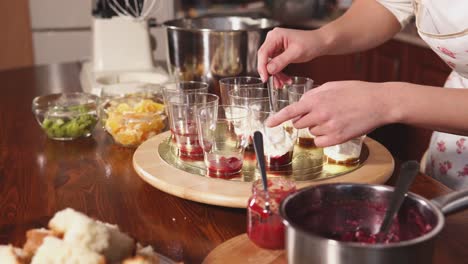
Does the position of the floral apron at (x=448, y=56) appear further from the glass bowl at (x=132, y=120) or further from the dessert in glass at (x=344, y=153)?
the glass bowl at (x=132, y=120)

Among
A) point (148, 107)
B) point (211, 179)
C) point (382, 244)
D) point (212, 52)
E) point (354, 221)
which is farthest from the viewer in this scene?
point (212, 52)

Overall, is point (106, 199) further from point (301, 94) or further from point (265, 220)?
point (301, 94)

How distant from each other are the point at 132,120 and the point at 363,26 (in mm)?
672

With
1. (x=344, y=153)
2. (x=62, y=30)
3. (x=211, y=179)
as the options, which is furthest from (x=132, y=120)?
(x=62, y=30)

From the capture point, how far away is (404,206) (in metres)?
0.78

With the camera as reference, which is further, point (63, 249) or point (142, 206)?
point (142, 206)

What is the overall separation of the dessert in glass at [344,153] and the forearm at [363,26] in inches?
15.9

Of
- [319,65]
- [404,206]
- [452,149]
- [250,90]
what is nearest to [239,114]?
[250,90]

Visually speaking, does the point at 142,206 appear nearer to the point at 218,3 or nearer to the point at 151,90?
the point at 151,90

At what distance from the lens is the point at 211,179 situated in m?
1.12

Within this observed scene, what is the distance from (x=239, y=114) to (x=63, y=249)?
542 mm

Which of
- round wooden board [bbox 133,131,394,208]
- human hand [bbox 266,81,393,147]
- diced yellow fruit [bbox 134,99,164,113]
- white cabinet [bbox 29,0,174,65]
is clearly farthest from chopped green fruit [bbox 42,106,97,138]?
white cabinet [bbox 29,0,174,65]

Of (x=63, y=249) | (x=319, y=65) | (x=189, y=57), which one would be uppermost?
(x=189, y=57)

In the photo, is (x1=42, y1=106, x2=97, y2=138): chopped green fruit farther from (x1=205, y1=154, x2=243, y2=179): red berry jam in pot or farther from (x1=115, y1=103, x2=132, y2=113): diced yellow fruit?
(x1=205, y1=154, x2=243, y2=179): red berry jam in pot
